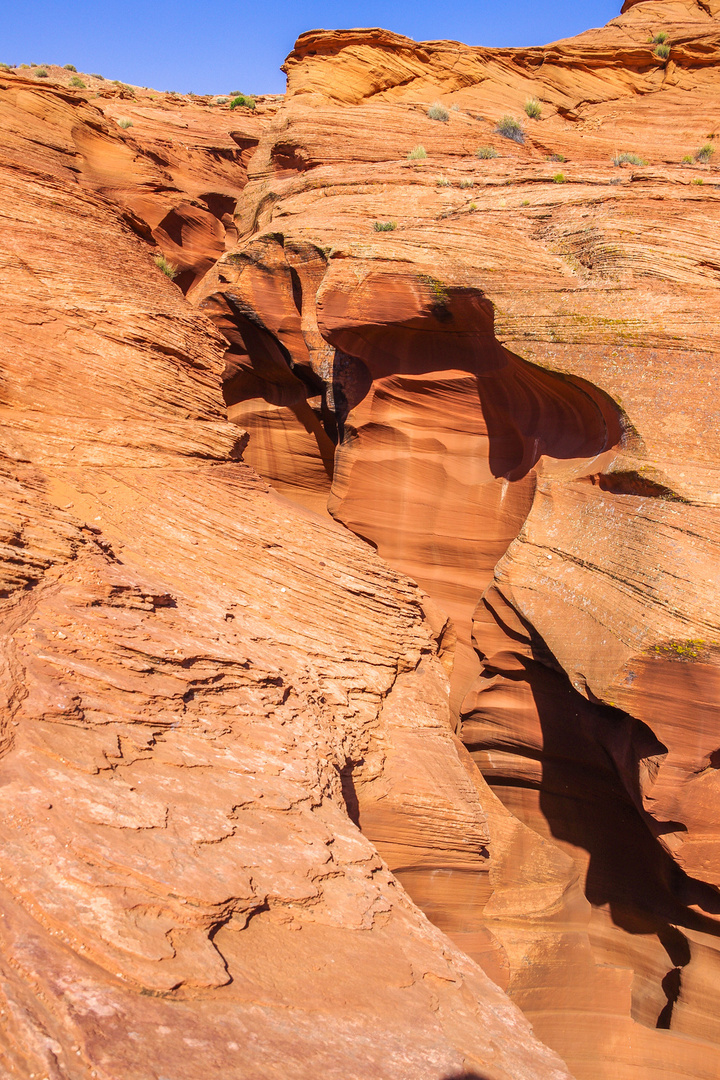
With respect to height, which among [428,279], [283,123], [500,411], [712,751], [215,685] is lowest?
[712,751]

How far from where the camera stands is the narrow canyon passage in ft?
25.4

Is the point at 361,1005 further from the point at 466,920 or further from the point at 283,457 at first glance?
the point at 283,457

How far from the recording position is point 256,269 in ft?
40.4

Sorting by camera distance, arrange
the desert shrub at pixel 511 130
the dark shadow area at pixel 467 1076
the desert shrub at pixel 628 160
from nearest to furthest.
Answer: the dark shadow area at pixel 467 1076 < the desert shrub at pixel 628 160 < the desert shrub at pixel 511 130

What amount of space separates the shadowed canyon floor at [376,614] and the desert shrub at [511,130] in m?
0.25

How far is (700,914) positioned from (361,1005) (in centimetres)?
609

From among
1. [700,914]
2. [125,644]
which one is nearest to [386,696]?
[125,644]

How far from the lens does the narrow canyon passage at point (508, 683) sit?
7754 millimetres

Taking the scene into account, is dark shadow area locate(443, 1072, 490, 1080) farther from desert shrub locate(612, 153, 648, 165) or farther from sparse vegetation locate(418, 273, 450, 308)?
desert shrub locate(612, 153, 648, 165)

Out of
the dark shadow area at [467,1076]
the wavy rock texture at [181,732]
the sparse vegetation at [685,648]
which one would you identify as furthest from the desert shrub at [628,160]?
the dark shadow area at [467,1076]

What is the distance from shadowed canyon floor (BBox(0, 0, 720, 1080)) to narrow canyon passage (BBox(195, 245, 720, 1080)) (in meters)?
0.05

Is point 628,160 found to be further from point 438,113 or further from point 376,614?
point 376,614

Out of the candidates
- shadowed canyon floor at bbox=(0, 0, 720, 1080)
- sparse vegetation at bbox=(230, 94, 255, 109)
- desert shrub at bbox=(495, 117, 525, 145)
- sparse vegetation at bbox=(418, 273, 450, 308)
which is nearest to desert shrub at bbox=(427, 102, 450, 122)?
shadowed canyon floor at bbox=(0, 0, 720, 1080)

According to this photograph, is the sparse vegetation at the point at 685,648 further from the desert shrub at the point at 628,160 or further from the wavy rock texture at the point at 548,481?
the desert shrub at the point at 628,160
